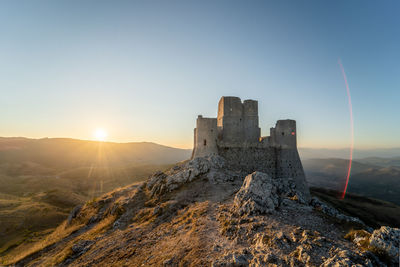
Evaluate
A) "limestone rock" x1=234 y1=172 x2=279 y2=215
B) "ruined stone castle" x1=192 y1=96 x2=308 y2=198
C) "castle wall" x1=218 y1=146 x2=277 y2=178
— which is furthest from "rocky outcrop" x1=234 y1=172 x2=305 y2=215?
"ruined stone castle" x1=192 y1=96 x2=308 y2=198

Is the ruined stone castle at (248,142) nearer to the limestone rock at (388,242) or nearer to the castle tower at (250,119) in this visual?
the castle tower at (250,119)

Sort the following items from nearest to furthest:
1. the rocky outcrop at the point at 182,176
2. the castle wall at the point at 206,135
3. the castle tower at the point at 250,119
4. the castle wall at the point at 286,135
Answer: the rocky outcrop at the point at 182,176
the castle wall at the point at 206,135
the castle wall at the point at 286,135
the castle tower at the point at 250,119

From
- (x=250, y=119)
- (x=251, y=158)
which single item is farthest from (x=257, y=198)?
(x=250, y=119)

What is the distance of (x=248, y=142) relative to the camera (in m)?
27.0

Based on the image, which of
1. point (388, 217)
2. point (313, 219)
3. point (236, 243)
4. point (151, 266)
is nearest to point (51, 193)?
point (151, 266)

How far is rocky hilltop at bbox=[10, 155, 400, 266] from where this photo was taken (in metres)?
7.15

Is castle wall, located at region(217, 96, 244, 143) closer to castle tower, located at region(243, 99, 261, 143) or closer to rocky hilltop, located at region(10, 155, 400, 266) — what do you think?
castle tower, located at region(243, 99, 261, 143)

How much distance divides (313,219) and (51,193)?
51931 mm

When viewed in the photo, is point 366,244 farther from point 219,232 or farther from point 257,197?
point 219,232

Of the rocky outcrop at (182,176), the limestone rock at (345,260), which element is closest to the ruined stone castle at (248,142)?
the rocky outcrop at (182,176)

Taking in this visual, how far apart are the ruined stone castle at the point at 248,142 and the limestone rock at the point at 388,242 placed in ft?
62.4

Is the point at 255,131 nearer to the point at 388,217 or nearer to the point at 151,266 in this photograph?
the point at 151,266

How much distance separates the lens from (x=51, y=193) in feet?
136

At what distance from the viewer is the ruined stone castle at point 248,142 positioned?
87.3 ft
